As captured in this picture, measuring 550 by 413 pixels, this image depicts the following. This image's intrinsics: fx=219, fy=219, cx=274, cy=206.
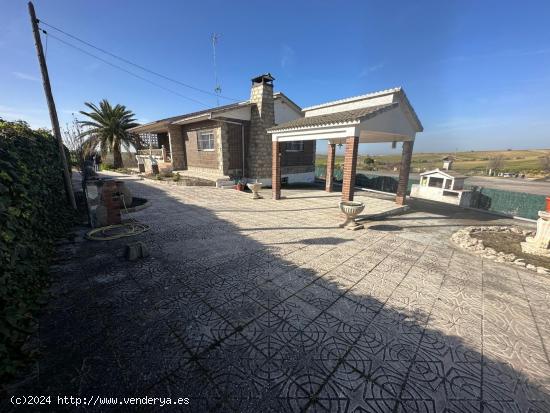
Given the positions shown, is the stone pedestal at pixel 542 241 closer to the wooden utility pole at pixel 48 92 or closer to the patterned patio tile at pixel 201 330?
the patterned patio tile at pixel 201 330

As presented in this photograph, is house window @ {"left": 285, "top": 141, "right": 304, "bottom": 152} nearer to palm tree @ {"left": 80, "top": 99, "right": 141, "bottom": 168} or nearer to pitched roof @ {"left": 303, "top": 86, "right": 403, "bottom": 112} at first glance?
pitched roof @ {"left": 303, "top": 86, "right": 403, "bottom": 112}

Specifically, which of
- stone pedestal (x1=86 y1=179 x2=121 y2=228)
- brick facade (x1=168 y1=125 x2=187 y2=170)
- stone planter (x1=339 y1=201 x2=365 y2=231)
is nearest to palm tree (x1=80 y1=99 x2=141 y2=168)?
brick facade (x1=168 y1=125 x2=187 y2=170)

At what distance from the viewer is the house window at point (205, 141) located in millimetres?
15461

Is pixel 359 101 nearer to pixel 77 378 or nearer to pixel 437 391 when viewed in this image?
pixel 437 391

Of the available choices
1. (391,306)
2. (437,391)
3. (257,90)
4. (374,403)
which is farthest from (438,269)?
(257,90)

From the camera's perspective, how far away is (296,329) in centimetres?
295

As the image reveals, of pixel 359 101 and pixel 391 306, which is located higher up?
pixel 359 101

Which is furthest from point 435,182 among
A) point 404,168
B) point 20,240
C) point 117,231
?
point 20,240

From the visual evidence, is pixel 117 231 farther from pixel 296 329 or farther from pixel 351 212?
pixel 351 212

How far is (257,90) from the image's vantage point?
14836mm

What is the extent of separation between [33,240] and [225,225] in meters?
4.30

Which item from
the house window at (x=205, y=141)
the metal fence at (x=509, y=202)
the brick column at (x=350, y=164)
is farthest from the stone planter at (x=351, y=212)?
the house window at (x=205, y=141)

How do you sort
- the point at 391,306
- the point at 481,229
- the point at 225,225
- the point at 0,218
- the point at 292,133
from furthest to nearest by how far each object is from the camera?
the point at 292,133 → the point at 481,229 → the point at 225,225 → the point at 391,306 → the point at 0,218

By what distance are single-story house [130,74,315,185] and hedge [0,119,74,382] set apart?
991 centimetres
